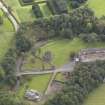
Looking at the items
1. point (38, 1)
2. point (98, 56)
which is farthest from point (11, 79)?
point (38, 1)

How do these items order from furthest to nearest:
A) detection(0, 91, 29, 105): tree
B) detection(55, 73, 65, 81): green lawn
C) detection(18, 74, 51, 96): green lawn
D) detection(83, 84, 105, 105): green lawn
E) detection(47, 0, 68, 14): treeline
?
1. detection(47, 0, 68, 14): treeline
2. detection(55, 73, 65, 81): green lawn
3. detection(18, 74, 51, 96): green lawn
4. detection(83, 84, 105, 105): green lawn
5. detection(0, 91, 29, 105): tree

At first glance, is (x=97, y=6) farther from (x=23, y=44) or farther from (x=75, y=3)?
(x=23, y=44)

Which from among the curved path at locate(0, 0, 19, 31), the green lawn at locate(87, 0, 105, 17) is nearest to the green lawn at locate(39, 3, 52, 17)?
the curved path at locate(0, 0, 19, 31)

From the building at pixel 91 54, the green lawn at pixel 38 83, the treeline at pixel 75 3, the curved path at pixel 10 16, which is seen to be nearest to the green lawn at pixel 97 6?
the treeline at pixel 75 3

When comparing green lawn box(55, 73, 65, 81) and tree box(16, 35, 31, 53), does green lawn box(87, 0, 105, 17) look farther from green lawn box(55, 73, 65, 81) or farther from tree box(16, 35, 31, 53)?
green lawn box(55, 73, 65, 81)

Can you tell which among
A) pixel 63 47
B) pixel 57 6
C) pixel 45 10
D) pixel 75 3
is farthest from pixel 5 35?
pixel 75 3

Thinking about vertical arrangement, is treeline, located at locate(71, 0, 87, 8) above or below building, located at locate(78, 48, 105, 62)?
above

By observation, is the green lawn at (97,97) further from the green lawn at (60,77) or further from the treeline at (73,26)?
the treeline at (73,26)
